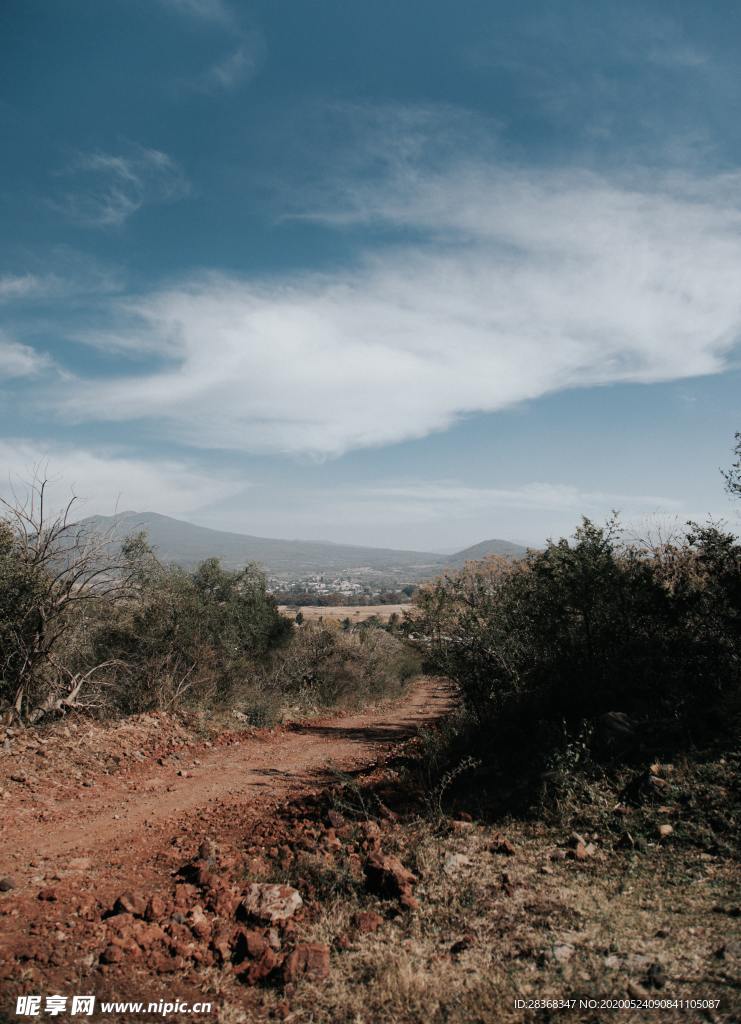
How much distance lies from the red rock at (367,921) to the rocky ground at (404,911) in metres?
0.01

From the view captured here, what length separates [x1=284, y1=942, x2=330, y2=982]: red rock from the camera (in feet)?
13.2

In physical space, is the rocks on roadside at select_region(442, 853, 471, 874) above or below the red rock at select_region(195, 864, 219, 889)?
above

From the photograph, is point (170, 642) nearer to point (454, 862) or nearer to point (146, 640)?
point (146, 640)

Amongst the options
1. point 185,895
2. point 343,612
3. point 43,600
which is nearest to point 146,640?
point 43,600

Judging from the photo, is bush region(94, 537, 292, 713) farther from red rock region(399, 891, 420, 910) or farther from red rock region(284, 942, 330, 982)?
red rock region(284, 942, 330, 982)

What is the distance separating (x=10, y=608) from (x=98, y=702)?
10.3ft

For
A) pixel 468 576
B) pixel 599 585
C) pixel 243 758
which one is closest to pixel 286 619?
pixel 468 576

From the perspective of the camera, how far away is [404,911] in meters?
4.83

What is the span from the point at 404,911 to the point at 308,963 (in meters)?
1.06

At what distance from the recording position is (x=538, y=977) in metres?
3.85

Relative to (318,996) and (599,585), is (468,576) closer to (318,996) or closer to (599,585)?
Result: (599,585)

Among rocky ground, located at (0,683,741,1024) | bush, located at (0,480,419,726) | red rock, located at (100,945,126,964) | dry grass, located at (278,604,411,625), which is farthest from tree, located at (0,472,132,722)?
dry grass, located at (278,604,411,625)

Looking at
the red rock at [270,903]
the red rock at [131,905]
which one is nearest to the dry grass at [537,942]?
the red rock at [270,903]

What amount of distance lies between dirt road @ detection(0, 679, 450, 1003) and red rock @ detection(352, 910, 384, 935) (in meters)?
2.00
